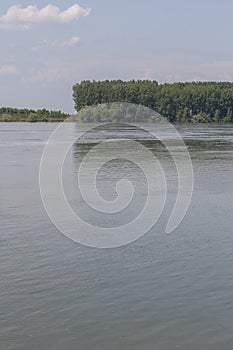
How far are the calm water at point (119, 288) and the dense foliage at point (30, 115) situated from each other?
113 metres

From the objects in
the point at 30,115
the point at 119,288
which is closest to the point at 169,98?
the point at 30,115

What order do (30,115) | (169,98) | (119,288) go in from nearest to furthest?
(119,288) < (169,98) < (30,115)

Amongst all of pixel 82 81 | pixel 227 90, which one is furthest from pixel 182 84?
pixel 82 81

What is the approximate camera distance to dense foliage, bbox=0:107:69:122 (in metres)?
128

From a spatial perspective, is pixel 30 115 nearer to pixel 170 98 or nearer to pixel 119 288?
pixel 170 98

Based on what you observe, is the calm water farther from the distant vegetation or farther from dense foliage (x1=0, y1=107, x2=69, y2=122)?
dense foliage (x1=0, y1=107, x2=69, y2=122)

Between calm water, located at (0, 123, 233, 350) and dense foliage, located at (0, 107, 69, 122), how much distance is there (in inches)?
4468

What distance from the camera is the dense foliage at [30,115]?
12825 cm

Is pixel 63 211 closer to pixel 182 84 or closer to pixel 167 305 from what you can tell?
pixel 167 305

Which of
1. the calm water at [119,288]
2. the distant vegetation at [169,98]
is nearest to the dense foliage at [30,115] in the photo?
the distant vegetation at [169,98]

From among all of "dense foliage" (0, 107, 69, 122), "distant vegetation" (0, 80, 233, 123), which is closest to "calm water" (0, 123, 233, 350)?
"distant vegetation" (0, 80, 233, 123)

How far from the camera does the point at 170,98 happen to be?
112250 millimetres

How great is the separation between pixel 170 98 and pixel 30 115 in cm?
3622

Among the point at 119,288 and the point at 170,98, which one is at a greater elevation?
the point at 170,98
